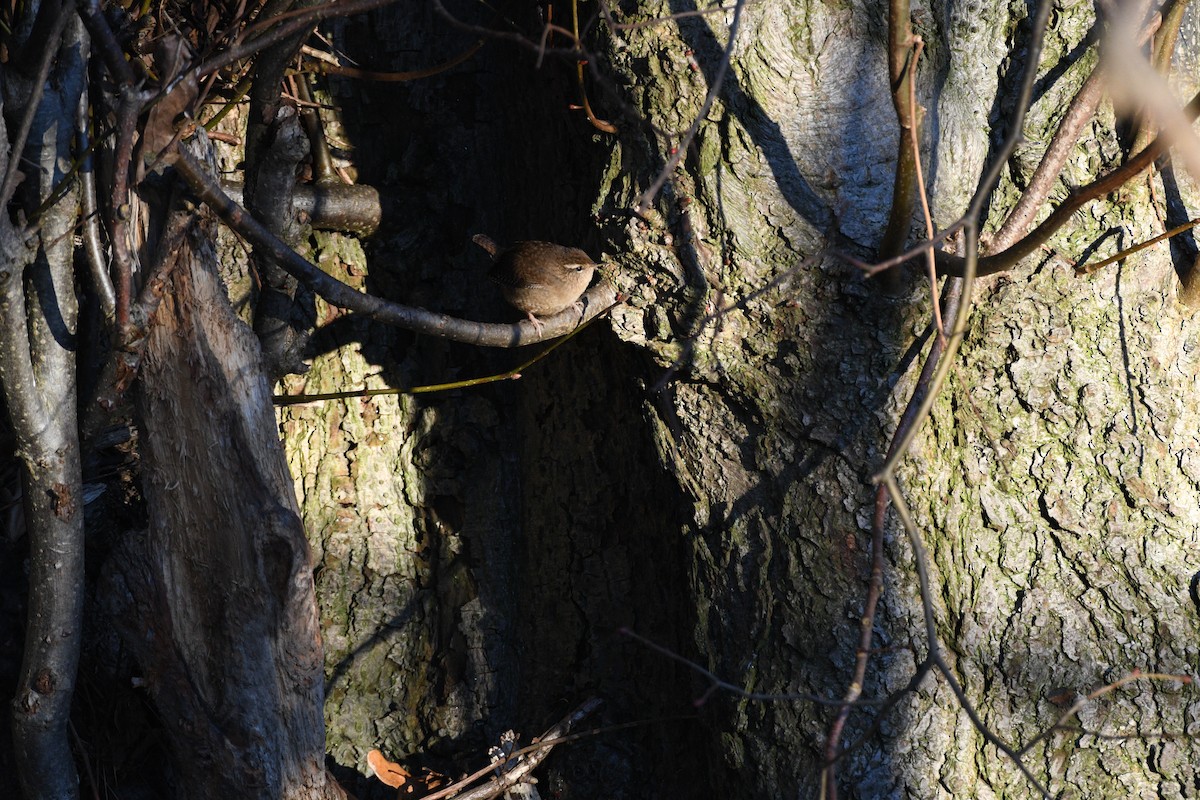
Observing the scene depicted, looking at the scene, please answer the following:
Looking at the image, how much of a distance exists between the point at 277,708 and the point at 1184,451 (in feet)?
7.71

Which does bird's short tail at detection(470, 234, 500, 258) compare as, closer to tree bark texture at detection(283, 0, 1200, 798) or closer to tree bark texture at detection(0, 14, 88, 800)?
tree bark texture at detection(283, 0, 1200, 798)

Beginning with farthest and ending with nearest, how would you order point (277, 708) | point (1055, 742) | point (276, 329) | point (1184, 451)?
point (276, 329), point (277, 708), point (1184, 451), point (1055, 742)

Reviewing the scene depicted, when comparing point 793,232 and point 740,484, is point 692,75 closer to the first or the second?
point 793,232

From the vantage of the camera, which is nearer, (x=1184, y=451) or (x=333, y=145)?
(x=1184, y=451)

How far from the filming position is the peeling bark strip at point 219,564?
7.74ft

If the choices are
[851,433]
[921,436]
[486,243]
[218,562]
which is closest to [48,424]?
[218,562]

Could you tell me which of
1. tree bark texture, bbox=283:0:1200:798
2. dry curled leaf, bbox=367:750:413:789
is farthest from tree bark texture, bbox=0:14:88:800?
tree bark texture, bbox=283:0:1200:798

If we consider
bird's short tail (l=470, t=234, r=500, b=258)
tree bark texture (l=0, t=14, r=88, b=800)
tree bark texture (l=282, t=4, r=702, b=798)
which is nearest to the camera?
tree bark texture (l=0, t=14, r=88, b=800)

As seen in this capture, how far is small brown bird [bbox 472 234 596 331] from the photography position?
2.40m

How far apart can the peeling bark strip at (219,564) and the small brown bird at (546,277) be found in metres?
0.73

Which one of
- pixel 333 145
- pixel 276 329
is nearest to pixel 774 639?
pixel 276 329

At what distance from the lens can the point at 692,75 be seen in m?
2.25

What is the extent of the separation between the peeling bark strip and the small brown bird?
73 centimetres

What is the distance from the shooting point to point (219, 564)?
7.80ft
